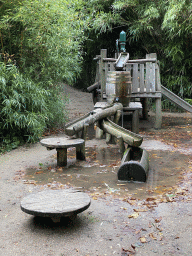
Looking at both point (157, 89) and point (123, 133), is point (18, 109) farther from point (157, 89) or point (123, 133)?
point (157, 89)

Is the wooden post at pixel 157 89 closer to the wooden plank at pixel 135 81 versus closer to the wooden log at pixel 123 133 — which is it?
the wooden plank at pixel 135 81

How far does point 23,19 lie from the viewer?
602cm

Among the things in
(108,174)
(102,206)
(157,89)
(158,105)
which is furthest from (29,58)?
(102,206)

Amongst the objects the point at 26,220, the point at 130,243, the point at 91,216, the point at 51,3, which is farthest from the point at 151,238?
the point at 51,3

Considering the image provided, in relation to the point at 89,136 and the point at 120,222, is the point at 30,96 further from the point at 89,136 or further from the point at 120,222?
the point at 120,222

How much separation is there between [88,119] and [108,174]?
0.99 m

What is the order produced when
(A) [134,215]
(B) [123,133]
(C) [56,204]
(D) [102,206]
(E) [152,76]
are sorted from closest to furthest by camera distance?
(C) [56,204] < (A) [134,215] < (D) [102,206] < (B) [123,133] < (E) [152,76]

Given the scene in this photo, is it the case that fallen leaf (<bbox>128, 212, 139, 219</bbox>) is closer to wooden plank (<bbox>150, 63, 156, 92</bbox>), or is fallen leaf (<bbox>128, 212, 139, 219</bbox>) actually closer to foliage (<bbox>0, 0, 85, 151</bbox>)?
foliage (<bbox>0, 0, 85, 151</bbox>)

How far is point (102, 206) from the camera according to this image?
11.4 feet

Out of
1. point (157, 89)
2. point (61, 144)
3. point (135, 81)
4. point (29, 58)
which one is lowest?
point (61, 144)

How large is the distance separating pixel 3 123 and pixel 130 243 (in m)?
4.08

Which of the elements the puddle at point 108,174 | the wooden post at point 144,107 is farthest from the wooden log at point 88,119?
the wooden post at point 144,107

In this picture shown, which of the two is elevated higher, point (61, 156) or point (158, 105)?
point (158, 105)

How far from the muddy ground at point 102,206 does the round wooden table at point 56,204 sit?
0.21 m
